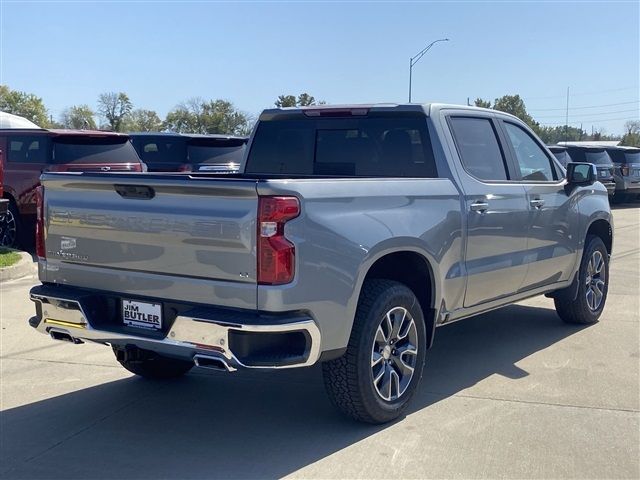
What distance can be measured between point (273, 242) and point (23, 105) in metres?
74.1

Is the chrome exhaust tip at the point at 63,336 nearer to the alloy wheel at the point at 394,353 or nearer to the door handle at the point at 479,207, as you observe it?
the alloy wheel at the point at 394,353

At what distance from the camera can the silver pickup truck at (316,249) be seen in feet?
13.0

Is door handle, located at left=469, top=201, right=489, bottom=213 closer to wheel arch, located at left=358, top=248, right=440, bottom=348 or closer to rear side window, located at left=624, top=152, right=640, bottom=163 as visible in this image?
wheel arch, located at left=358, top=248, right=440, bottom=348

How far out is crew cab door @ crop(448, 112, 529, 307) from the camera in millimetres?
5453

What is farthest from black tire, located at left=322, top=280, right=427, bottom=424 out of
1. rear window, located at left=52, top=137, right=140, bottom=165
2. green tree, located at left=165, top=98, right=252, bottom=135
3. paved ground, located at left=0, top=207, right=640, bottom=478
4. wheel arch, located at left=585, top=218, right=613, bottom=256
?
green tree, located at left=165, top=98, right=252, bottom=135

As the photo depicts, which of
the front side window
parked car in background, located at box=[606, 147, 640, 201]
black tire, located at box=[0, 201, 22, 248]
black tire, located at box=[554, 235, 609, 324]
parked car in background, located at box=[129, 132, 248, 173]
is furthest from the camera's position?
parked car in background, located at box=[606, 147, 640, 201]

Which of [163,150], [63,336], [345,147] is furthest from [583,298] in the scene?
[163,150]

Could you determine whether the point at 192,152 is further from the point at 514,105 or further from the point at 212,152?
the point at 514,105

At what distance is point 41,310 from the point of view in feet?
15.5

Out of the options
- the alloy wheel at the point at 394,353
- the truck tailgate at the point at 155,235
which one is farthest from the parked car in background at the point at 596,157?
the truck tailgate at the point at 155,235

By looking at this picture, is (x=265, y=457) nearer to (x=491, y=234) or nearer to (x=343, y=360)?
(x=343, y=360)

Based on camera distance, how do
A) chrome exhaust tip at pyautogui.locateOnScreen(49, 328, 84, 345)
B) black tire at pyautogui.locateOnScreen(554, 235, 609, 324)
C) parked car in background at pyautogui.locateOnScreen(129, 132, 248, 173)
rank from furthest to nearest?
parked car in background at pyautogui.locateOnScreen(129, 132, 248, 173), black tire at pyautogui.locateOnScreen(554, 235, 609, 324), chrome exhaust tip at pyautogui.locateOnScreen(49, 328, 84, 345)

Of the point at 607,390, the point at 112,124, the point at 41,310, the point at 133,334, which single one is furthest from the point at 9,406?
the point at 112,124

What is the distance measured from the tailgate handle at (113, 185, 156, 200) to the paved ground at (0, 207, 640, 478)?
59.6 inches
